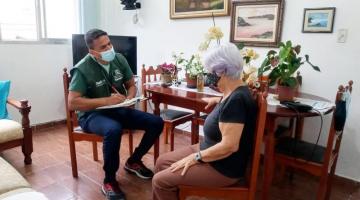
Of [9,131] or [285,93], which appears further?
[9,131]

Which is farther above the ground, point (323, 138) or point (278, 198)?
point (323, 138)

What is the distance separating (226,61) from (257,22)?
1.35 meters

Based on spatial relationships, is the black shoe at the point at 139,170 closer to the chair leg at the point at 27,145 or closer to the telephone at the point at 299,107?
the chair leg at the point at 27,145

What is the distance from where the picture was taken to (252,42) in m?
2.53

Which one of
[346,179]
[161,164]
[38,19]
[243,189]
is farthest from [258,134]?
[38,19]

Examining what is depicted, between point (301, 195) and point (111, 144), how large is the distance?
1.46 m

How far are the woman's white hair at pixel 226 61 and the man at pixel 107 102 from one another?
91 centimetres

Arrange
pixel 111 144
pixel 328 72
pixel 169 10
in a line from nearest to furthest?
pixel 111 144 < pixel 328 72 < pixel 169 10

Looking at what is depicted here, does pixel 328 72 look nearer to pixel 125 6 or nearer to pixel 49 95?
pixel 125 6

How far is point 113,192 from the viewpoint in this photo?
1919 mm

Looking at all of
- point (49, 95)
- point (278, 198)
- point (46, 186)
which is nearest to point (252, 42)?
point (278, 198)

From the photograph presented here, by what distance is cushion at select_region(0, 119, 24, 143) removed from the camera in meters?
2.19

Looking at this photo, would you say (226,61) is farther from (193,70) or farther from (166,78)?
(166,78)

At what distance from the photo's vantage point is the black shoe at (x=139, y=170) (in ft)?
7.33
